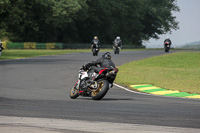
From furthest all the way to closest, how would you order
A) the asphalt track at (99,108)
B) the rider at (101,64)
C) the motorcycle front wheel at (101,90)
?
the rider at (101,64) < the motorcycle front wheel at (101,90) < the asphalt track at (99,108)

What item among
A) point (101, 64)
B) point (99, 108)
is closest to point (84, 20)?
point (101, 64)

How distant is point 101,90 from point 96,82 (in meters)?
0.33

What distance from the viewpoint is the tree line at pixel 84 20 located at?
75.9 m

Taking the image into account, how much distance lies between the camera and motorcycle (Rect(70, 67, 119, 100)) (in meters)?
15.0

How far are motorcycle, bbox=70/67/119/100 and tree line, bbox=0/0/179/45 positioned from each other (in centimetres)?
4312

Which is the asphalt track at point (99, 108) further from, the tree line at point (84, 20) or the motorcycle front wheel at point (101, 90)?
the tree line at point (84, 20)

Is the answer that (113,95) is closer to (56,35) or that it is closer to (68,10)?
(68,10)

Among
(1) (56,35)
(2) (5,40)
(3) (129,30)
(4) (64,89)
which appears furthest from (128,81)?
(3) (129,30)

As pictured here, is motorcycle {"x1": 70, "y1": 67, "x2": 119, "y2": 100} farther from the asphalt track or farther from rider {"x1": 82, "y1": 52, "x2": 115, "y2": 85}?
the asphalt track

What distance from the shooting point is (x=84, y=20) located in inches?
3600

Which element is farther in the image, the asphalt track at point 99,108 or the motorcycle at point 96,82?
the motorcycle at point 96,82

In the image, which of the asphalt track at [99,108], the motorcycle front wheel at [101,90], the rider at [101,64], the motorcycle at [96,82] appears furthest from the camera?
the rider at [101,64]

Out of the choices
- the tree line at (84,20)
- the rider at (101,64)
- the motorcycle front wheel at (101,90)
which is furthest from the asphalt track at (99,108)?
the tree line at (84,20)

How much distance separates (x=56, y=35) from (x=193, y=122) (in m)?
79.2
